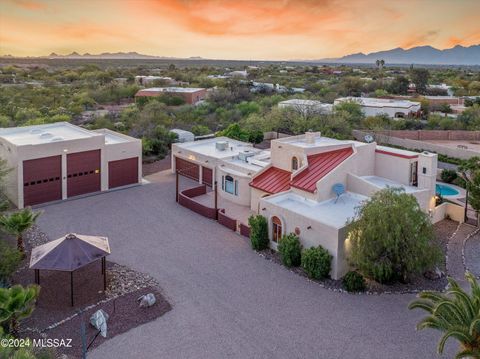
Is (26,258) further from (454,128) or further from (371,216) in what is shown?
(454,128)

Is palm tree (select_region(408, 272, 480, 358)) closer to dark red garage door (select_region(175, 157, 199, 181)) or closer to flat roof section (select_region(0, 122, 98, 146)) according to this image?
dark red garage door (select_region(175, 157, 199, 181))

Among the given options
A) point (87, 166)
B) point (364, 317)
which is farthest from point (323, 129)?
point (364, 317)

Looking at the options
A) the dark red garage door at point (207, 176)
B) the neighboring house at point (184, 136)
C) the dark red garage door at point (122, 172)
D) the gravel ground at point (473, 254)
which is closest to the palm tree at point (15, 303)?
the gravel ground at point (473, 254)

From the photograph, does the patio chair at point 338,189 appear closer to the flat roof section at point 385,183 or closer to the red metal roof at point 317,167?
the red metal roof at point 317,167

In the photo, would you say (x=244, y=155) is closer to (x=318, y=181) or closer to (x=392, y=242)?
(x=318, y=181)

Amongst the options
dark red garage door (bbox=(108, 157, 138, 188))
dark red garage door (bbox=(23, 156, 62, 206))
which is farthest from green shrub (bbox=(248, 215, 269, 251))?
dark red garage door (bbox=(23, 156, 62, 206))

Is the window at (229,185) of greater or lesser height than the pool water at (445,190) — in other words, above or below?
above

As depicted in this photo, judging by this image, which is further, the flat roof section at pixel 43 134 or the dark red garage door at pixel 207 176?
the dark red garage door at pixel 207 176
